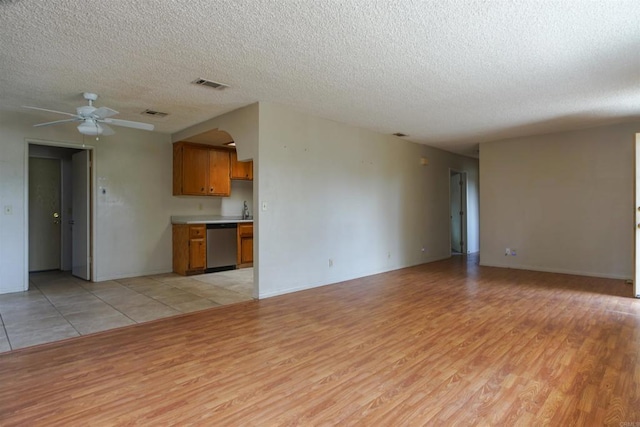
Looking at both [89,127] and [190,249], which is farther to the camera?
[190,249]

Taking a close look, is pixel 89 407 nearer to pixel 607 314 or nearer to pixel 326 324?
pixel 326 324

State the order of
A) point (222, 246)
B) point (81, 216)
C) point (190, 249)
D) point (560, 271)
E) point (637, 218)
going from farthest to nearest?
1. point (222, 246)
2. point (560, 271)
3. point (190, 249)
4. point (81, 216)
5. point (637, 218)

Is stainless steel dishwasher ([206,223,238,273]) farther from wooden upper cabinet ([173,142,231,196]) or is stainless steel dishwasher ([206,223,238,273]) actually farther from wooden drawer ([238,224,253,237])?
wooden upper cabinet ([173,142,231,196])

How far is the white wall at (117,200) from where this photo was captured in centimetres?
478

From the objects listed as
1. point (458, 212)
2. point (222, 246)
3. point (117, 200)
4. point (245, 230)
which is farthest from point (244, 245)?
point (458, 212)

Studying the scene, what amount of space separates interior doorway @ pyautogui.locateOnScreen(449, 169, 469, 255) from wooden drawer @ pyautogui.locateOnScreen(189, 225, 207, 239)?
5.90m

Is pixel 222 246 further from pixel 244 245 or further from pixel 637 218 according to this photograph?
pixel 637 218

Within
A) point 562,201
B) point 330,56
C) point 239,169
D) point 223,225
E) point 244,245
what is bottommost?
point 244,245

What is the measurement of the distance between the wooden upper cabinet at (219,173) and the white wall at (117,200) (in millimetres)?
447

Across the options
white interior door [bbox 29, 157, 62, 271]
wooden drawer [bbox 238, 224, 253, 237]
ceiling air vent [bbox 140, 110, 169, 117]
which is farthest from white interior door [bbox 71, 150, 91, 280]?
wooden drawer [bbox 238, 224, 253, 237]

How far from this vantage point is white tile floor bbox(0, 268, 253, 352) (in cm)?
326

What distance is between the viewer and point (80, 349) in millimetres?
2824

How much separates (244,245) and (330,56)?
4.39 metres

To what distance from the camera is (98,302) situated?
419cm
